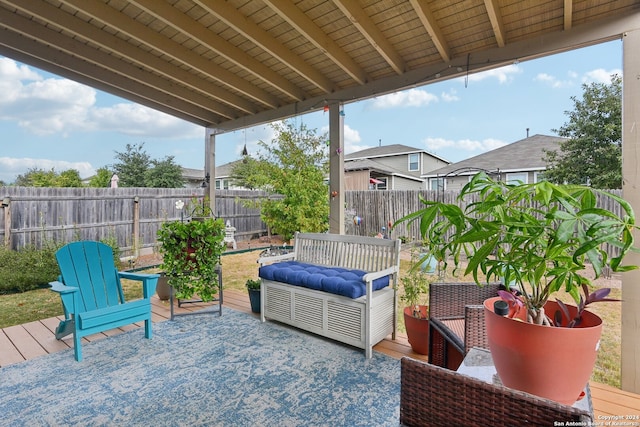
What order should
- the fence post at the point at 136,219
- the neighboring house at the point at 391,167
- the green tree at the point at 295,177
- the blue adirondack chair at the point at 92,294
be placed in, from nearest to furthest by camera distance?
the blue adirondack chair at the point at 92,294, the green tree at the point at 295,177, the fence post at the point at 136,219, the neighboring house at the point at 391,167

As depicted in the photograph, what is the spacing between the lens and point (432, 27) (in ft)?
8.04

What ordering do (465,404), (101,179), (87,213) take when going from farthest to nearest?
(101,179) < (87,213) < (465,404)

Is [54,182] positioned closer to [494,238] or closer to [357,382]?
[357,382]

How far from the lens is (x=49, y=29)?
10.4ft

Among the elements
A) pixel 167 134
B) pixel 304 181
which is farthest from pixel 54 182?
pixel 167 134

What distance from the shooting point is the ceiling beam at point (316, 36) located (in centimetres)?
244

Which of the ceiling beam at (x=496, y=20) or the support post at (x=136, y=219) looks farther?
the support post at (x=136, y=219)

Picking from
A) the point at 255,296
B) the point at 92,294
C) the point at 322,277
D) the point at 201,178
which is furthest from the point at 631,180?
the point at 201,178

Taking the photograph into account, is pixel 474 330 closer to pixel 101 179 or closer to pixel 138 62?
pixel 138 62

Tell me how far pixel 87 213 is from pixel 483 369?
7073mm

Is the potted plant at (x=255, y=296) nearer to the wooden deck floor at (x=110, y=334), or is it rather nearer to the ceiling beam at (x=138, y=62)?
the wooden deck floor at (x=110, y=334)

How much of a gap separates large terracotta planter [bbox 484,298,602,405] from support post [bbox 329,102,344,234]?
2.72 m

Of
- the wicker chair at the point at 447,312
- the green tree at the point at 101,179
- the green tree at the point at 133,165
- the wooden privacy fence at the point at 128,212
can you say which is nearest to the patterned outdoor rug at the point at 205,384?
the wicker chair at the point at 447,312

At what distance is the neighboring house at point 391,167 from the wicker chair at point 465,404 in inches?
401
